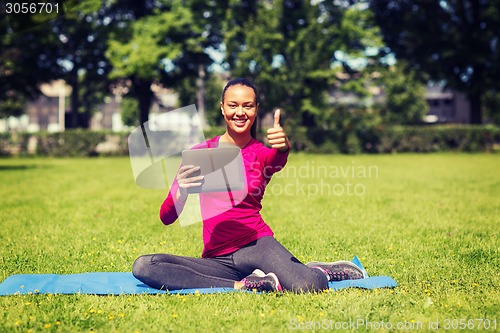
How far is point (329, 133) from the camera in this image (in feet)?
114

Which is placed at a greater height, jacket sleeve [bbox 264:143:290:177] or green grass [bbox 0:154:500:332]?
jacket sleeve [bbox 264:143:290:177]

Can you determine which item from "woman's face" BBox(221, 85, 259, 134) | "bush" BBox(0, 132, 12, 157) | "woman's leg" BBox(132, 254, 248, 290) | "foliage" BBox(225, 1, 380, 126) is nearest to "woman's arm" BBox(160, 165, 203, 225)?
"woman's leg" BBox(132, 254, 248, 290)

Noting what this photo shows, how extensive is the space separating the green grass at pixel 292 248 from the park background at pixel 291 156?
0.09ft

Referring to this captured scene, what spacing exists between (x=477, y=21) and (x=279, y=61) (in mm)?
15637

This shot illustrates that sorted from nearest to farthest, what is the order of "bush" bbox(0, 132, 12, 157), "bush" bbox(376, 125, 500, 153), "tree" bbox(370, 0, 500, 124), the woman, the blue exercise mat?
the woman → the blue exercise mat → "bush" bbox(376, 125, 500, 153) → "bush" bbox(0, 132, 12, 157) → "tree" bbox(370, 0, 500, 124)

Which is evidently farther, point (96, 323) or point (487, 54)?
point (487, 54)

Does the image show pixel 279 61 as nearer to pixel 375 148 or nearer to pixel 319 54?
pixel 319 54

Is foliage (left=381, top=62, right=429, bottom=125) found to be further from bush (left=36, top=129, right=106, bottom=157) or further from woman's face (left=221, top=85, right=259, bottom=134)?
woman's face (left=221, top=85, right=259, bottom=134)

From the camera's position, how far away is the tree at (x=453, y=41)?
37406 mm

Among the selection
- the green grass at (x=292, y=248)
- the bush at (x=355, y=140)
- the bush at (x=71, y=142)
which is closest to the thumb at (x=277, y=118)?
the green grass at (x=292, y=248)

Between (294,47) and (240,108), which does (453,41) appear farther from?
(240,108)

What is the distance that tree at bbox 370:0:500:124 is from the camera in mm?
37406

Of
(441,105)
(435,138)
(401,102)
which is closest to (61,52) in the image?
(435,138)

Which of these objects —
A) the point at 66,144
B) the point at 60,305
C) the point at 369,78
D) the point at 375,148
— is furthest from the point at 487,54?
the point at 60,305
